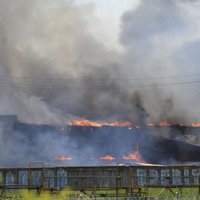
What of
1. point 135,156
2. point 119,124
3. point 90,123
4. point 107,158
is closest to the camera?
point 107,158

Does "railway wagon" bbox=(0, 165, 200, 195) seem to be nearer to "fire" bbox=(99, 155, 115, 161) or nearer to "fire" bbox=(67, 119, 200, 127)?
"fire" bbox=(99, 155, 115, 161)

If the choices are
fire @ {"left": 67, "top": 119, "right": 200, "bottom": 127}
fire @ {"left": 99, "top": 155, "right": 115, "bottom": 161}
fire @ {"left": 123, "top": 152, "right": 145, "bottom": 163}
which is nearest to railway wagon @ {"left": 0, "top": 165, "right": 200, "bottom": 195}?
fire @ {"left": 99, "top": 155, "right": 115, "bottom": 161}

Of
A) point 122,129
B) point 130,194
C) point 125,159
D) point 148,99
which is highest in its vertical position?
point 148,99

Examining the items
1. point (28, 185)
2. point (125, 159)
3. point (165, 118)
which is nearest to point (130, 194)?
point (28, 185)

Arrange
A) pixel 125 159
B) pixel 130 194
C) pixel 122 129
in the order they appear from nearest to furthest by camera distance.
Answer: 1. pixel 130 194
2. pixel 125 159
3. pixel 122 129

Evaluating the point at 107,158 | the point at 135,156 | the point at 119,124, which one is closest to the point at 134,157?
the point at 135,156

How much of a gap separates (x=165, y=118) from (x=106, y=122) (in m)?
7.83

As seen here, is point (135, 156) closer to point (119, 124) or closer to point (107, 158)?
point (107, 158)

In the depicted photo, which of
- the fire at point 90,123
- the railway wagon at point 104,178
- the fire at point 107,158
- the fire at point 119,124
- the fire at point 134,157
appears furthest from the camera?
the fire at point 119,124

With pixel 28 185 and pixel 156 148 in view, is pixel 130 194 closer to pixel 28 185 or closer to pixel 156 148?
pixel 28 185

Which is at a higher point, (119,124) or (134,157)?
(119,124)

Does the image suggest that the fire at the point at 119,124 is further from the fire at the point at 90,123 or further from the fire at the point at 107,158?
the fire at the point at 107,158

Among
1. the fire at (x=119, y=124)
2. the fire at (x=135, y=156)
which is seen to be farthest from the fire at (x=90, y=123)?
the fire at (x=135, y=156)

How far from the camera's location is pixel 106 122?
65.1 m
